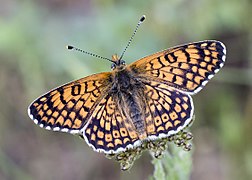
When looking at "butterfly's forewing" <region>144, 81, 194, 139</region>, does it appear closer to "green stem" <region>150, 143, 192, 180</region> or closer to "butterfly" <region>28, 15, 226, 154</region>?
"butterfly" <region>28, 15, 226, 154</region>

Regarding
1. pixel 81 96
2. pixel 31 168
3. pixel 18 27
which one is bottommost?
pixel 31 168

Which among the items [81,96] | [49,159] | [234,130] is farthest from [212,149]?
[81,96]

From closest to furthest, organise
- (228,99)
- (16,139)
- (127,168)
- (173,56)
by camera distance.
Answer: (127,168), (173,56), (228,99), (16,139)

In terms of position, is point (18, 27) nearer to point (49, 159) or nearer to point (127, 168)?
point (49, 159)

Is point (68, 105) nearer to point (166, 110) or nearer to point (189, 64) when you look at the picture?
point (166, 110)

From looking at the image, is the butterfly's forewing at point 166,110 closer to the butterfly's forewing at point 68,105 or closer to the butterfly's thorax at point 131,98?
the butterfly's thorax at point 131,98

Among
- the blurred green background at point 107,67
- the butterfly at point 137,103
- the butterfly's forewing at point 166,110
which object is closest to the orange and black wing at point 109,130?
the butterfly at point 137,103
